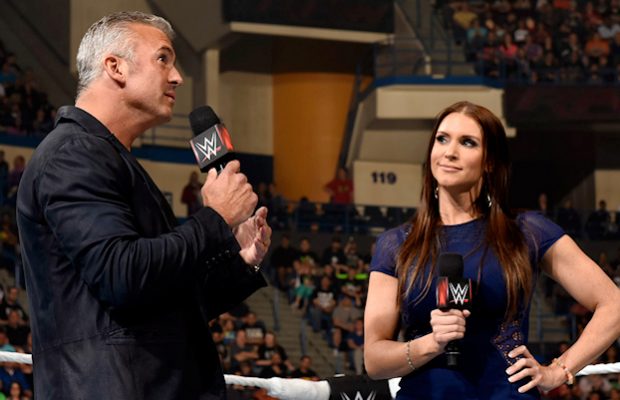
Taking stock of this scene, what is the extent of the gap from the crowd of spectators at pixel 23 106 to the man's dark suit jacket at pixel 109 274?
14.4 metres

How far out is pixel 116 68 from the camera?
277 cm

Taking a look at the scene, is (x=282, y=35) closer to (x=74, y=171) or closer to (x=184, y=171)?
(x=184, y=171)

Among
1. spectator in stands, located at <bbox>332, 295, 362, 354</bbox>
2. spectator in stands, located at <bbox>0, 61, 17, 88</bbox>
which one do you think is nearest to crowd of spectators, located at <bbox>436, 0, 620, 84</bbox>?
spectator in stands, located at <bbox>332, 295, 362, 354</bbox>

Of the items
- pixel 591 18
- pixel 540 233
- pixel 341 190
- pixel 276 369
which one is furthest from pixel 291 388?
pixel 591 18

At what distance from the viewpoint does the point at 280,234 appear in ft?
57.7

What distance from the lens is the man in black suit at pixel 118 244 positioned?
253 centimetres

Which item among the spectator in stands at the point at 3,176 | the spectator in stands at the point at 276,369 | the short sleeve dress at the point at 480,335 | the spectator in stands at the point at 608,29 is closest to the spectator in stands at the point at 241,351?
the spectator in stands at the point at 276,369

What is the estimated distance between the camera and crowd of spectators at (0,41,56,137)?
16.8m

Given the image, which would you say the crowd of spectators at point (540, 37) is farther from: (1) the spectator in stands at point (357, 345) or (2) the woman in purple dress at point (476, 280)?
(2) the woman in purple dress at point (476, 280)

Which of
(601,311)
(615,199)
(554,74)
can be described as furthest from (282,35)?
(601,311)

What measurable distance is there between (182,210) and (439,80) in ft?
15.3

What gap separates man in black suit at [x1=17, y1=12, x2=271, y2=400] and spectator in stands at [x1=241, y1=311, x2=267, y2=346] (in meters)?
9.94

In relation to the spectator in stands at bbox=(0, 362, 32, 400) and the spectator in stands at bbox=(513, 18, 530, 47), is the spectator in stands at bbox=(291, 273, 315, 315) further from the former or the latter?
the spectator in stands at bbox=(513, 18, 530, 47)

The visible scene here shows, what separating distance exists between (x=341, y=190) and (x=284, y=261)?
385 cm
